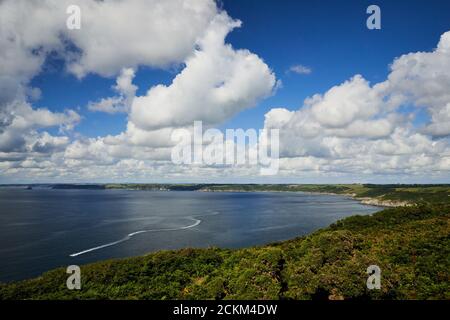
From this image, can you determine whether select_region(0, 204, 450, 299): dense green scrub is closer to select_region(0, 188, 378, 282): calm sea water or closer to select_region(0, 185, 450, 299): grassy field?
select_region(0, 185, 450, 299): grassy field

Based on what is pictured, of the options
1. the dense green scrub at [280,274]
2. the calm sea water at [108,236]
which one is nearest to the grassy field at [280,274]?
the dense green scrub at [280,274]

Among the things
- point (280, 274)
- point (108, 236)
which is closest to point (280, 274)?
point (280, 274)

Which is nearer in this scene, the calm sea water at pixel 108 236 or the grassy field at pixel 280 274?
the grassy field at pixel 280 274

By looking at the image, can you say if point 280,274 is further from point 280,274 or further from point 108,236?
point 108,236

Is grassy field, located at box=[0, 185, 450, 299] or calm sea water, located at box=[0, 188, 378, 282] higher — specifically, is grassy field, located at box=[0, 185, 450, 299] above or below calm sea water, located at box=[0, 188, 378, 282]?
above

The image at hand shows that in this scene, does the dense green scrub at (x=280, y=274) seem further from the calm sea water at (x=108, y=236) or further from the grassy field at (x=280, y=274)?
the calm sea water at (x=108, y=236)

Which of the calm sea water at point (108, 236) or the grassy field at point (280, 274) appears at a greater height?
the grassy field at point (280, 274)

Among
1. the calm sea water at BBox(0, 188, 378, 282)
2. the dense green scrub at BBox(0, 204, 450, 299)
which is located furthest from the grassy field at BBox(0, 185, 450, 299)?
the calm sea water at BBox(0, 188, 378, 282)
